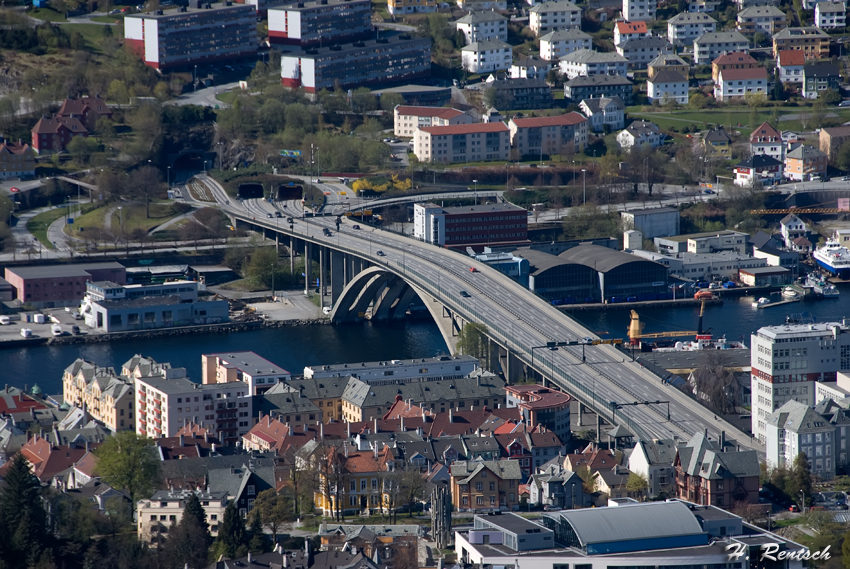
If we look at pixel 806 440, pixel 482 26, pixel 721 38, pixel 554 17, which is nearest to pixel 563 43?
pixel 554 17

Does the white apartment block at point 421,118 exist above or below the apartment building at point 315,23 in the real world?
below

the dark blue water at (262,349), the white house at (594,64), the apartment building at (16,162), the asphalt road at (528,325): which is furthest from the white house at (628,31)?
A: the dark blue water at (262,349)

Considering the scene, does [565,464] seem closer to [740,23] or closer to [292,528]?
[292,528]

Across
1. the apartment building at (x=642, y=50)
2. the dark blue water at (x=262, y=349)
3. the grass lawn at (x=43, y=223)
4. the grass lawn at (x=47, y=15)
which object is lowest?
the dark blue water at (x=262, y=349)

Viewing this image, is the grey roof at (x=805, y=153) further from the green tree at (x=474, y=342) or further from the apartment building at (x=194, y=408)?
the apartment building at (x=194, y=408)

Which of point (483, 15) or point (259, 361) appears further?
point (483, 15)

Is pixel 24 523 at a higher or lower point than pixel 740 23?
lower

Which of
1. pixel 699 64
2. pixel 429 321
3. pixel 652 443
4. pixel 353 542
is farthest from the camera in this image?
pixel 699 64

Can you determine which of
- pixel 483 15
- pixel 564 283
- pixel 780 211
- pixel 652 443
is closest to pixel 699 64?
pixel 483 15
